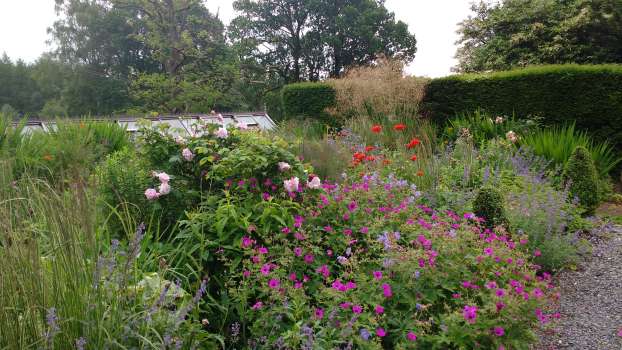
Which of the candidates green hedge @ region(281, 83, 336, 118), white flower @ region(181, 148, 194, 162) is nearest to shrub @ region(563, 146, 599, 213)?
white flower @ region(181, 148, 194, 162)

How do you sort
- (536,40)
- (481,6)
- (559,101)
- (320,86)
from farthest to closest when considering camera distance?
(481,6) → (536,40) → (320,86) → (559,101)

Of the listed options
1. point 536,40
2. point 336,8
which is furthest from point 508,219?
point 336,8

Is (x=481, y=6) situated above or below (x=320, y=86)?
above

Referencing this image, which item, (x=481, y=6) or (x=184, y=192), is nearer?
(x=184, y=192)

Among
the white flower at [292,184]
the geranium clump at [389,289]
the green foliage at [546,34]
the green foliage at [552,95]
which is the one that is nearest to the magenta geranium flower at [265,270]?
the geranium clump at [389,289]

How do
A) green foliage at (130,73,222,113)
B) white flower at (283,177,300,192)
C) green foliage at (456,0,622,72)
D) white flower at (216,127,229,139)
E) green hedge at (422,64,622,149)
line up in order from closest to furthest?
white flower at (283,177,300,192) < white flower at (216,127,229,139) < green hedge at (422,64,622,149) < green foliage at (456,0,622,72) < green foliage at (130,73,222,113)

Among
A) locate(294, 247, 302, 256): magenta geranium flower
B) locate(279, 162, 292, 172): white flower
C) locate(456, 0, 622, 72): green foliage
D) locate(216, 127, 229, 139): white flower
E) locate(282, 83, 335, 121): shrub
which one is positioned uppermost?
locate(456, 0, 622, 72): green foliage

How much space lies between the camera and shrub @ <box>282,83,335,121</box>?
11820 millimetres

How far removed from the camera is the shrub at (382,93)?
8883 millimetres

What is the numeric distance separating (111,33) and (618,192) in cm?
2544

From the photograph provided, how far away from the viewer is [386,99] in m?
8.96

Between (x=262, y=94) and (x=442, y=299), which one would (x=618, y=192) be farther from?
(x=262, y=94)

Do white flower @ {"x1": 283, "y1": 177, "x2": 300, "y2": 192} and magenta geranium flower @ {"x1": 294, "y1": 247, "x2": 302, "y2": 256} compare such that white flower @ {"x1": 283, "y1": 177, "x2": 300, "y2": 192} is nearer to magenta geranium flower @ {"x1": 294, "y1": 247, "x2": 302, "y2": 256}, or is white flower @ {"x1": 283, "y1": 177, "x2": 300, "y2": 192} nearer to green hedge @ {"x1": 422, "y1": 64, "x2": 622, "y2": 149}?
magenta geranium flower @ {"x1": 294, "y1": 247, "x2": 302, "y2": 256}

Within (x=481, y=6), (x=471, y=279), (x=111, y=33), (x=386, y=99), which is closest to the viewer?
(x=471, y=279)
